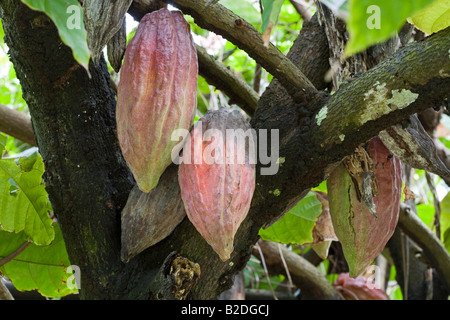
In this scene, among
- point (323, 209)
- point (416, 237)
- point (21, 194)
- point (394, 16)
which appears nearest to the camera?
point (394, 16)

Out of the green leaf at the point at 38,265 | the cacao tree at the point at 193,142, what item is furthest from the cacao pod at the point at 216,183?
the green leaf at the point at 38,265

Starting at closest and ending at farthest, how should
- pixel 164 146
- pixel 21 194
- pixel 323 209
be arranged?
pixel 164 146 < pixel 21 194 < pixel 323 209

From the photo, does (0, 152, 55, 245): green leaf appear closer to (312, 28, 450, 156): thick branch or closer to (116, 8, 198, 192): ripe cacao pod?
(116, 8, 198, 192): ripe cacao pod

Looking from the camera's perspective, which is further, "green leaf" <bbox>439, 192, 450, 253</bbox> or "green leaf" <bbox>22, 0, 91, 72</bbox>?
"green leaf" <bbox>439, 192, 450, 253</bbox>

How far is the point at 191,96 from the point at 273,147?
0.19 metres

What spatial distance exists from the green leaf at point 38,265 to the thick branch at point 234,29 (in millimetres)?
674

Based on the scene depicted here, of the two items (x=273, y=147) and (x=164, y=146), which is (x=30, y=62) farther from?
(x=273, y=147)

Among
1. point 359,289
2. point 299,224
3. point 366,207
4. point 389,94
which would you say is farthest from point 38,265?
point 359,289

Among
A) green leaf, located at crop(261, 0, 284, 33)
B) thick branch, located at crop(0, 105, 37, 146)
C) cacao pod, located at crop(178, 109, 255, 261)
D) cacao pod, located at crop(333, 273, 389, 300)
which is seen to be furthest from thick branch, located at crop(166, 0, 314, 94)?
cacao pod, located at crop(333, 273, 389, 300)

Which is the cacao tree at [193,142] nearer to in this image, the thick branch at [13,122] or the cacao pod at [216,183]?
the cacao pod at [216,183]

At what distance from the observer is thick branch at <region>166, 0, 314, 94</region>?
0.76 metres

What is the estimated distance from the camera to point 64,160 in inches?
35.6

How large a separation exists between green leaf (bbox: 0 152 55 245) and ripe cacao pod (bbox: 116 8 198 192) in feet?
1.40
